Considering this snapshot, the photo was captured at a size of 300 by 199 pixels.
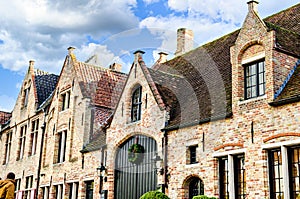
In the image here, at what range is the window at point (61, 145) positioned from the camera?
2490 centimetres

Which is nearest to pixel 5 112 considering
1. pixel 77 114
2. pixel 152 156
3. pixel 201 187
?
pixel 77 114

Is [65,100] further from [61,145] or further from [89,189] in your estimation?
[89,189]

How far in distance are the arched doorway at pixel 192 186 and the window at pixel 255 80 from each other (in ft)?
11.2

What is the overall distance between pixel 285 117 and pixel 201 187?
411cm

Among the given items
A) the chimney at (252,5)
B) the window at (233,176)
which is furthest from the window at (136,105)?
the chimney at (252,5)

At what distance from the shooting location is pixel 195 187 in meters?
16.3

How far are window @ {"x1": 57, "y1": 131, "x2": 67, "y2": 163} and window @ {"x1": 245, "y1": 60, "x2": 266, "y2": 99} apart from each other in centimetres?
1275

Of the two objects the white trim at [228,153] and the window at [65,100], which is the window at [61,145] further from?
the white trim at [228,153]

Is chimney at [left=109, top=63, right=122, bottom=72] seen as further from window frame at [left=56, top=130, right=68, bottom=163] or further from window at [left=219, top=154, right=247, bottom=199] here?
window at [left=219, top=154, right=247, bottom=199]

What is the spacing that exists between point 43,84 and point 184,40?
10511mm

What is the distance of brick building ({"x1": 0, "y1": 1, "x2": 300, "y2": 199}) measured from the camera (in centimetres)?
1392

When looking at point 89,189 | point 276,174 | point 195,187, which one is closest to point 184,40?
point 89,189

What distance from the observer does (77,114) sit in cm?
2420

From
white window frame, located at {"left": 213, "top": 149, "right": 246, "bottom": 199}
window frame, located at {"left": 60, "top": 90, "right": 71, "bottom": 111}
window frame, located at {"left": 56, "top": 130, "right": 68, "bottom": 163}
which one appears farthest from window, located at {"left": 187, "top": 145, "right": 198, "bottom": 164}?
window frame, located at {"left": 60, "top": 90, "right": 71, "bottom": 111}
